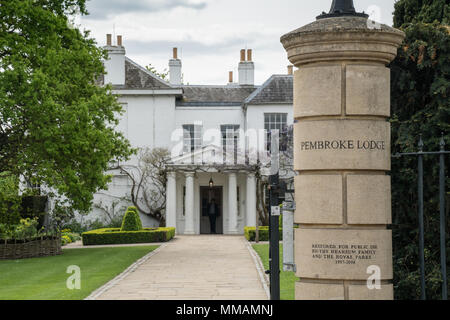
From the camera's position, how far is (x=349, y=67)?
846 cm

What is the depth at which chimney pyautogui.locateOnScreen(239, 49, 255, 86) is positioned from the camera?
4356 cm

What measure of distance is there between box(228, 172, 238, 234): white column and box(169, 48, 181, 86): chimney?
1012 centimetres

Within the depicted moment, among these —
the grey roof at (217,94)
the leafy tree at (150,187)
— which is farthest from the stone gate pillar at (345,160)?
the grey roof at (217,94)

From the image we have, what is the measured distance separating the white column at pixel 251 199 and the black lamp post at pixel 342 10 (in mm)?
26926

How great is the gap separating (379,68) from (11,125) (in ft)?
59.0

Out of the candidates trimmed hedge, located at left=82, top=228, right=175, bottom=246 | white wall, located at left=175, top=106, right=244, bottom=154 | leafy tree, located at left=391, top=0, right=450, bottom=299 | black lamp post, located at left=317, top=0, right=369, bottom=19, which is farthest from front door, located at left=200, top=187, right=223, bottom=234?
black lamp post, located at left=317, top=0, right=369, bottom=19

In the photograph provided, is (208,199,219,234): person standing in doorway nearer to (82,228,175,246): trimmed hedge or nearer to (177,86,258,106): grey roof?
(82,228,175,246): trimmed hedge

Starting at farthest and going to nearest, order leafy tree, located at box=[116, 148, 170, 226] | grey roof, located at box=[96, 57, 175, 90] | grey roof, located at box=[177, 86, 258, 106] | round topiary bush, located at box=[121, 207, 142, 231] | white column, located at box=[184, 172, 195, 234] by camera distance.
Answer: grey roof, located at box=[177, 86, 258, 106] < grey roof, located at box=[96, 57, 175, 90] < leafy tree, located at box=[116, 148, 170, 226] < white column, located at box=[184, 172, 195, 234] < round topiary bush, located at box=[121, 207, 142, 231]

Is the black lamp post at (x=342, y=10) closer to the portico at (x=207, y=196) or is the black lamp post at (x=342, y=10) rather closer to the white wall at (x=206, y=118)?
the portico at (x=207, y=196)

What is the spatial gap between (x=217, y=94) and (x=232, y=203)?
376 inches

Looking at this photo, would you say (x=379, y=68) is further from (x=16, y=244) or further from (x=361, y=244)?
(x=16, y=244)

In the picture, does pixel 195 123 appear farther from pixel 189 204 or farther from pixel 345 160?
pixel 345 160
